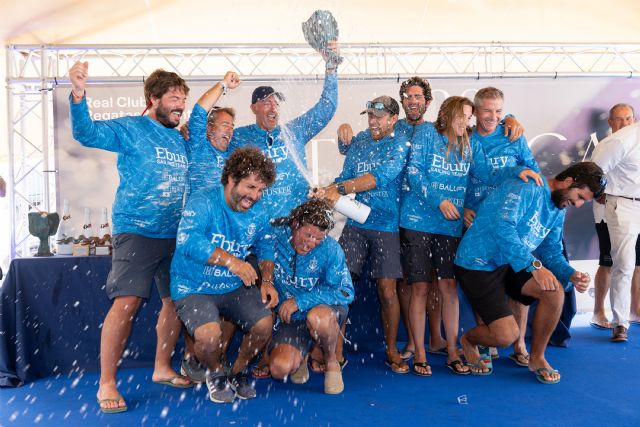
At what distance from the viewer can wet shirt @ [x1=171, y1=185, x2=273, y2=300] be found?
281cm

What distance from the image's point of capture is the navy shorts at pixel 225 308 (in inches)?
114

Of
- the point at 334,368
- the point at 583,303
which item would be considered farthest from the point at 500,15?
the point at 334,368

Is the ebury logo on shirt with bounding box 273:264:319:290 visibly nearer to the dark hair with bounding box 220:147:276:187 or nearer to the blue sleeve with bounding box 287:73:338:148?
the dark hair with bounding box 220:147:276:187

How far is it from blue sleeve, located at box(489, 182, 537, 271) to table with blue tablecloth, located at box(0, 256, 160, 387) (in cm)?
229

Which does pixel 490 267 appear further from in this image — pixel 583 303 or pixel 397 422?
pixel 583 303

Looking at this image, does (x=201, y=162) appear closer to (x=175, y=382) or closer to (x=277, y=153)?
(x=277, y=153)

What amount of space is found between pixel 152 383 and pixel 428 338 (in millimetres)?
2074

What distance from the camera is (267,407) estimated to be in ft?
9.67

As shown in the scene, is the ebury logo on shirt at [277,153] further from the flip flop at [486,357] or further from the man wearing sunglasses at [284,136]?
the flip flop at [486,357]

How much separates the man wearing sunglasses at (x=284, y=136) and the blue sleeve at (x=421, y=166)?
64 cm

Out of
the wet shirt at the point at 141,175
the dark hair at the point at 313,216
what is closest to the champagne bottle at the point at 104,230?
the wet shirt at the point at 141,175

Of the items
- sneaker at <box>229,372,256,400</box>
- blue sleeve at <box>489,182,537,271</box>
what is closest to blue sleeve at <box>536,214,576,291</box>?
blue sleeve at <box>489,182,537,271</box>

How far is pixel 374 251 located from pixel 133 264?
150cm

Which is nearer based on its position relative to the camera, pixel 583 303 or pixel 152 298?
pixel 152 298
